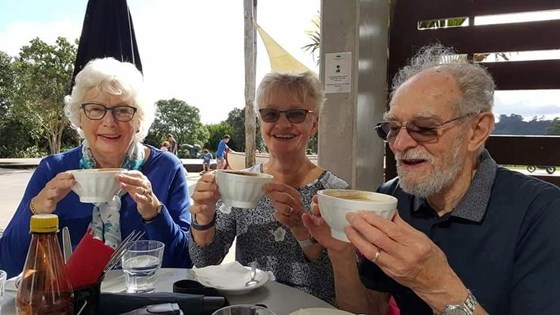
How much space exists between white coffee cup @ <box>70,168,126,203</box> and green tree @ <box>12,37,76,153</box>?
1565 centimetres

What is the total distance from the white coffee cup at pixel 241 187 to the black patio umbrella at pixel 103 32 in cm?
172

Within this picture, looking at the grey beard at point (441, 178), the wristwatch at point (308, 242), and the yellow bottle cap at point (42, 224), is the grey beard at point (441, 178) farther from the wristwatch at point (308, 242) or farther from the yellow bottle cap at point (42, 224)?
the yellow bottle cap at point (42, 224)

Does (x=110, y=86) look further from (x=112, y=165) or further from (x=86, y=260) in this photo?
(x=86, y=260)

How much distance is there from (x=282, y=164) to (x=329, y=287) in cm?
66

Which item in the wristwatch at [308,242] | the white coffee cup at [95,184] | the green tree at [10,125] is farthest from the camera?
the green tree at [10,125]

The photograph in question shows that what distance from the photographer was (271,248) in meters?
1.87

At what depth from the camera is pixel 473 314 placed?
0.98m

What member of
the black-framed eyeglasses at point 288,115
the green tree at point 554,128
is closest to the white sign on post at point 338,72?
the black-framed eyeglasses at point 288,115

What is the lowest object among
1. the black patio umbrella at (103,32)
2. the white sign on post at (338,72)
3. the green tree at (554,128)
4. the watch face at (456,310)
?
the watch face at (456,310)

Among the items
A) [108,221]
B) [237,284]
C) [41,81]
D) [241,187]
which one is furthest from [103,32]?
[41,81]

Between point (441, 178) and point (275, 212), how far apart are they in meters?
0.71

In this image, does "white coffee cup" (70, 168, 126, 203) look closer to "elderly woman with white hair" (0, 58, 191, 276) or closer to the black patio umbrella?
"elderly woman with white hair" (0, 58, 191, 276)

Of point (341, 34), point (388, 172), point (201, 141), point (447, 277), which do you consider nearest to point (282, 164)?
point (447, 277)

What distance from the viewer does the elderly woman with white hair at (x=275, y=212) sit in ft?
5.67
